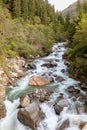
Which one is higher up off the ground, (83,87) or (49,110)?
(83,87)

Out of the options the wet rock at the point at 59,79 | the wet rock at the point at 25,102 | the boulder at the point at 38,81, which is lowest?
the wet rock at the point at 59,79

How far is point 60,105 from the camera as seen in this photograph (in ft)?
47.4

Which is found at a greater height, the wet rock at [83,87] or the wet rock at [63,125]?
the wet rock at [83,87]

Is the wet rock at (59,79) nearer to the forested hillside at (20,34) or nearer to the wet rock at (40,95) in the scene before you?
the wet rock at (40,95)

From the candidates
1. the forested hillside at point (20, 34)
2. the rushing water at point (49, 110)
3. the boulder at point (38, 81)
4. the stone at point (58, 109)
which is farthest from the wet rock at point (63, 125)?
the forested hillside at point (20, 34)

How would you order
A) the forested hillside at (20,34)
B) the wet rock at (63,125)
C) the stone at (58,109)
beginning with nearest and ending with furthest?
1. the wet rock at (63,125)
2. the stone at (58,109)
3. the forested hillside at (20,34)

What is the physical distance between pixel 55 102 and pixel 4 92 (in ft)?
14.5

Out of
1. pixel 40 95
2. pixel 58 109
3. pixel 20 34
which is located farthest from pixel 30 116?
pixel 20 34

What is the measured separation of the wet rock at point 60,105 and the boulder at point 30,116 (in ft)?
4.39

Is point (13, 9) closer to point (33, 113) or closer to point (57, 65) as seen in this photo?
point (57, 65)

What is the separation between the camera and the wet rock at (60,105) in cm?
1401

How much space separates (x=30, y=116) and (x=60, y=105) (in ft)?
8.60

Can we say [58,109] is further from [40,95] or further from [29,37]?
[29,37]

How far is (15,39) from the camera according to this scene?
29.4 meters
